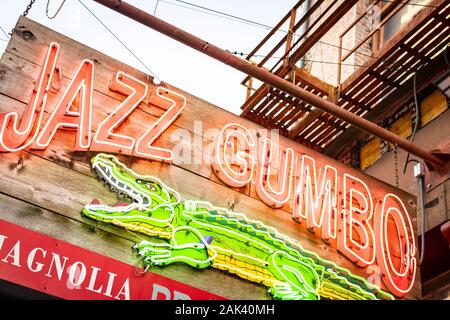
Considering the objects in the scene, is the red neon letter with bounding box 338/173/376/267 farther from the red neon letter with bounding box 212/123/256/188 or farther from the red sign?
the red sign

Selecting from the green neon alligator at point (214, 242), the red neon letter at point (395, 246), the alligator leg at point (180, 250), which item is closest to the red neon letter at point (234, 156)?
the green neon alligator at point (214, 242)

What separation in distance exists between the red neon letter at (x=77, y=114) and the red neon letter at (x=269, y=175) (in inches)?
70.7

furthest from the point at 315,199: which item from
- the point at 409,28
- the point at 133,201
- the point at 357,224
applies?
the point at 409,28

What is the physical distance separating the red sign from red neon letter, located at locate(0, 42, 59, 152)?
736 millimetres

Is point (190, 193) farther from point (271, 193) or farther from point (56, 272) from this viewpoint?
point (56, 272)

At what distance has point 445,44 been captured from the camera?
351 inches

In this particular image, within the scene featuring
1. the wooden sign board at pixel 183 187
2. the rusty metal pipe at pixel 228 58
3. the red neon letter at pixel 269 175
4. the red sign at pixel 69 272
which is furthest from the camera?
the red neon letter at pixel 269 175

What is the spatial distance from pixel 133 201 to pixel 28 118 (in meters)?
1.12

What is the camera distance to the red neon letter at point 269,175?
6277mm

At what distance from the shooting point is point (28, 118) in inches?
209

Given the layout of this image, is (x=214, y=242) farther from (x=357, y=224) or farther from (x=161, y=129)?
(x=357, y=224)

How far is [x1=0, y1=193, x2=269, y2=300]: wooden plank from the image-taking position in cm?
487

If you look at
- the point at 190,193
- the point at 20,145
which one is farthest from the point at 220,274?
the point at 20,145

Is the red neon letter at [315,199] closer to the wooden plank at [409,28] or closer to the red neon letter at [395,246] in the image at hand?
the red neon letter at [395,246]
